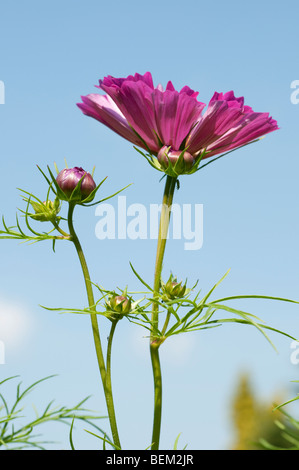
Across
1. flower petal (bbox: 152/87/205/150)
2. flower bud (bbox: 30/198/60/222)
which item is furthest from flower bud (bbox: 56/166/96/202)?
flower petal (bbox: 152/87/205/150)

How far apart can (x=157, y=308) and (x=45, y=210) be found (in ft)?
1.14

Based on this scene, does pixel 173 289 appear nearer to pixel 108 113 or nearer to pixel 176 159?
pixel 176 159

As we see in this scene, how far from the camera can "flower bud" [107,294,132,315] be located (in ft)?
3.83

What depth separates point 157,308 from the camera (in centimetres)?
116

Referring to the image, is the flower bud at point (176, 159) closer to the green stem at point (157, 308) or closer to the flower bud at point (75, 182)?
the green stem at point (157, 308)

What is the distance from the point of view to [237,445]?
11.5 meters

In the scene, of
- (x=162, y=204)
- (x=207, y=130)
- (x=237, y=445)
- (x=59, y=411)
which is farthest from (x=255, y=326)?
(x=237, y=445)

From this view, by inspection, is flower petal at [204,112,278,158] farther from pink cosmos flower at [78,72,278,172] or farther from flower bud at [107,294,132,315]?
flower bud at [107,294,132,315]

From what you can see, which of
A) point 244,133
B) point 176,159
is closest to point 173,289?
point 176,159

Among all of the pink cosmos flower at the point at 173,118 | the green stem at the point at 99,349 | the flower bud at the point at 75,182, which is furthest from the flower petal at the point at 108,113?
the green stem at the point at 99,349

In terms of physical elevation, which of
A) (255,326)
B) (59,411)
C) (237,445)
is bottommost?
(237,445)
